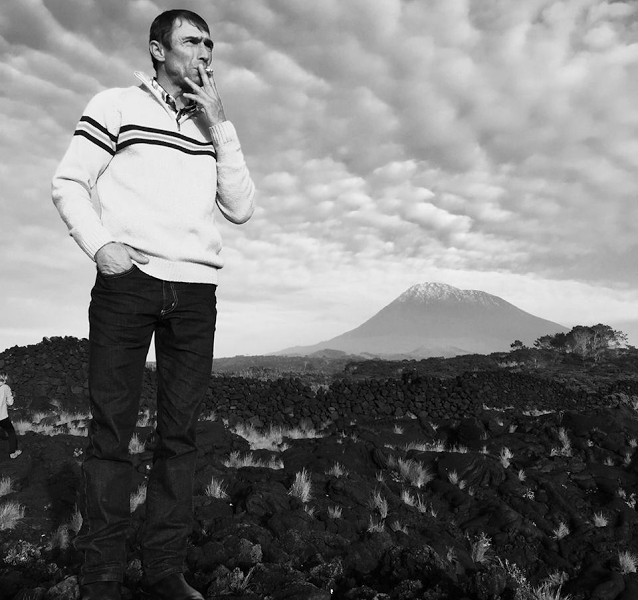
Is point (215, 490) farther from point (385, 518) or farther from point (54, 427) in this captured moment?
point (54, 427)

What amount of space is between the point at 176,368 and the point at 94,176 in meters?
0.93

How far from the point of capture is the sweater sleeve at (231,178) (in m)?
2.35

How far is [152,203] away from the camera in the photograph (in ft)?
7.16

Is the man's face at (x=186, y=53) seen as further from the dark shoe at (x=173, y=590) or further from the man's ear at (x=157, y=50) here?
the dark shoe at (x=173, y=590)

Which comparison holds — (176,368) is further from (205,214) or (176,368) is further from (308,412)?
(308,412)

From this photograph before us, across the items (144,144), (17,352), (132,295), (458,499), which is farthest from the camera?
(17,352)

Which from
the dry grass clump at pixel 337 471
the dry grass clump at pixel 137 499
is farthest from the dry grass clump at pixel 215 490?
the dry grass clump at pixel 337 471

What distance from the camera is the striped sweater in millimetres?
2029

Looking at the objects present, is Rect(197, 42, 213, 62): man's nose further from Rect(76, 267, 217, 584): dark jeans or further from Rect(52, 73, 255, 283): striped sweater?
Rect(76, 267, 217, 584): dark jeans

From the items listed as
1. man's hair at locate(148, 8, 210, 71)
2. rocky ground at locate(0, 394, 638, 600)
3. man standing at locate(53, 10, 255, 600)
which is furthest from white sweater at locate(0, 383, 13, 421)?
man's hair at locate(148, 8, 210, 71)

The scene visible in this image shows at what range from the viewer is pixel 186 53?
2264 mm

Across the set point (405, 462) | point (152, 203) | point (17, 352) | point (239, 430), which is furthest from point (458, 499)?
point (17, 352)

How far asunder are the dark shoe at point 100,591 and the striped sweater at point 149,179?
1270 millimetres

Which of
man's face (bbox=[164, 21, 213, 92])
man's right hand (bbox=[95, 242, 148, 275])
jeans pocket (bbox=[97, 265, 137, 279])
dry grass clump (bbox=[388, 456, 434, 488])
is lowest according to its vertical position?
dry grass clump (bbox=[388, 456, 434, 488])
